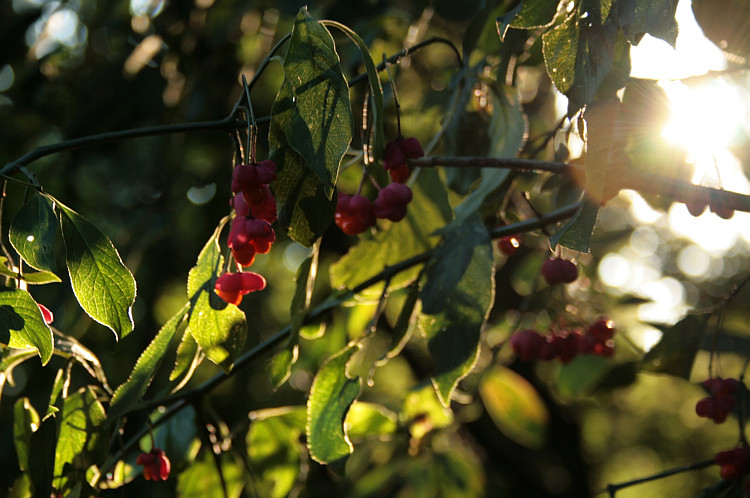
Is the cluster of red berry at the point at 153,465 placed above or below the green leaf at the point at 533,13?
below

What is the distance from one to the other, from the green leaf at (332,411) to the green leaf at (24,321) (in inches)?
15.0

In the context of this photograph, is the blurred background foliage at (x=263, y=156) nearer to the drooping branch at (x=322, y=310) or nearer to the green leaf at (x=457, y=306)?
the drooping branch at (x=322, y=310)

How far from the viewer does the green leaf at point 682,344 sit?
1.29m

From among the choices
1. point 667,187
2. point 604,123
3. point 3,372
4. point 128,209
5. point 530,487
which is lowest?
point 530,487

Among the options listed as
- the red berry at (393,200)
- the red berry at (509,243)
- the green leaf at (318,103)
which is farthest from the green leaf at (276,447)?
the green leaf at (318,103)

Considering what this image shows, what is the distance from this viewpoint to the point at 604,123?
763 mm

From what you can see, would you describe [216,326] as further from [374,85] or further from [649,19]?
[649,19]

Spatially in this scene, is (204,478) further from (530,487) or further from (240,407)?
(530,487)

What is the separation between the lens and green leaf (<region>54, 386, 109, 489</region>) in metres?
1.05

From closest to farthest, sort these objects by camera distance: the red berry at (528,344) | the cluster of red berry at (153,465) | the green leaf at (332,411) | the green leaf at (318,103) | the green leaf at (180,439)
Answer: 1. the green leaf at (318,103)
2. the green leaf at (332,411)
3. the cluster of red berry at (153,465)
4. the green leaf at (180,439)
5. the red berry at (528,344)

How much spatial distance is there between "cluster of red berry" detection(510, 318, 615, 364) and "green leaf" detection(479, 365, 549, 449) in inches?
19.5

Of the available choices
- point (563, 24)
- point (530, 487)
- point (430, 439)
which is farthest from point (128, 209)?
point (563, 24)

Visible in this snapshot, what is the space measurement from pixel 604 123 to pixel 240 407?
3040 millimetres

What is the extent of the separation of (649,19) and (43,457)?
873mm
